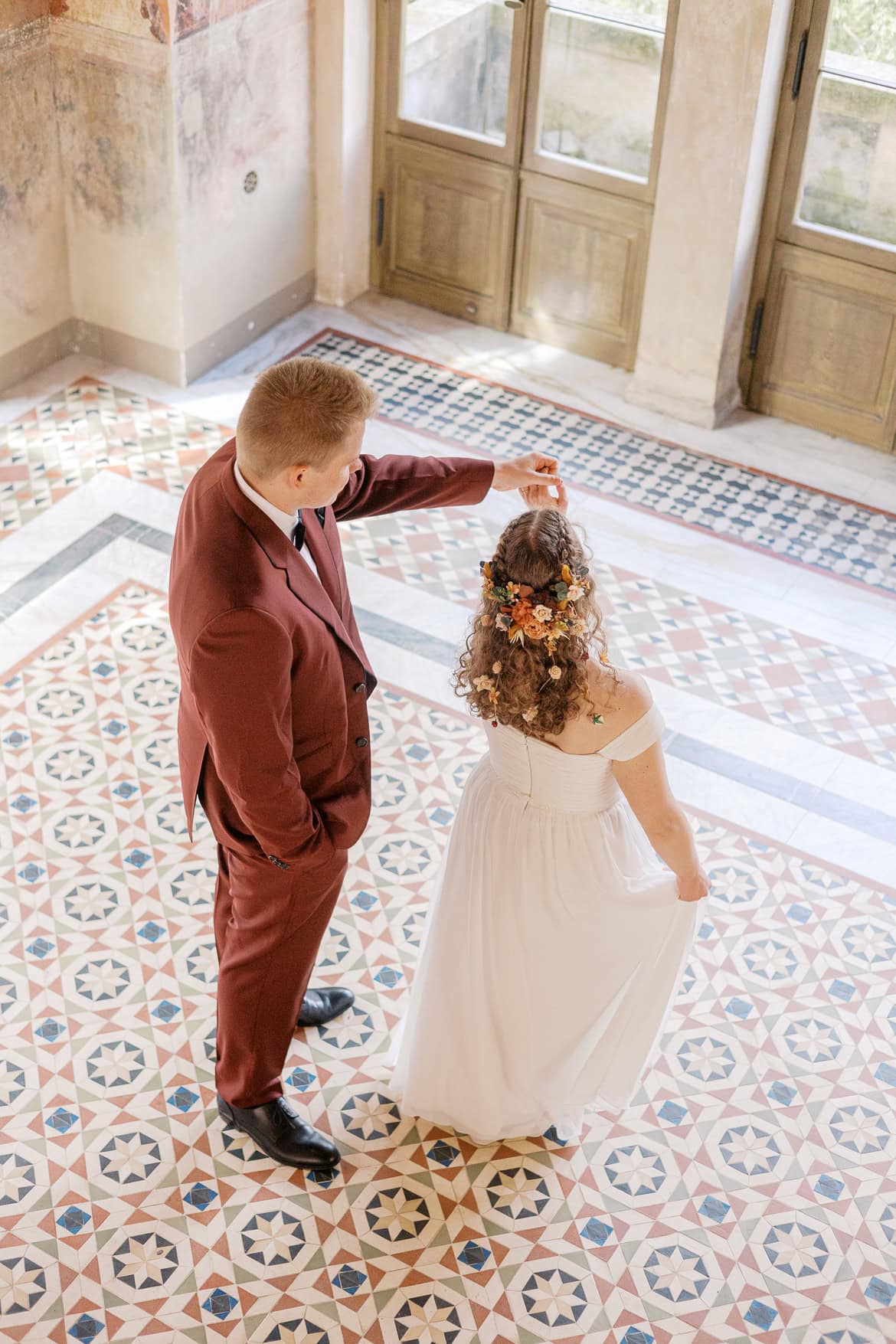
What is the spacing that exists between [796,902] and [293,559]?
7.06ft

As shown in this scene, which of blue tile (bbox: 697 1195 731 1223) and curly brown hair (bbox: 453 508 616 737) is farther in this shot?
blue tile (bbox: 697 1195 731 1223)

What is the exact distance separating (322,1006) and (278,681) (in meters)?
1.44

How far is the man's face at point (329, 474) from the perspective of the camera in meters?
2.75

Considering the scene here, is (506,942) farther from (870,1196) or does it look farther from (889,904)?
(889,904)

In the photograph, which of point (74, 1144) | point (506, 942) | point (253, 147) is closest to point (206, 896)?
point (74, 1144)

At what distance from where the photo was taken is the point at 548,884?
323 cm

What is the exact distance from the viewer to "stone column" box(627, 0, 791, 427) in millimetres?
5625

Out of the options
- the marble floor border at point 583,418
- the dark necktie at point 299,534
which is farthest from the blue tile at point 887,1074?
the marble floor border at point 583,418

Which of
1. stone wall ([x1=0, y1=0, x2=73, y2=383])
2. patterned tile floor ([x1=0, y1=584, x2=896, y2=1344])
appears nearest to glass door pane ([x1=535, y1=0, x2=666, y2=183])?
stone wall ([x1=0, y1=0, x2=73, y2=383])

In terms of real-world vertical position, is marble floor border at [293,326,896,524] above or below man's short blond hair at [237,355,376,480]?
below

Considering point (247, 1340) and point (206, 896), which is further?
point (206, 896)

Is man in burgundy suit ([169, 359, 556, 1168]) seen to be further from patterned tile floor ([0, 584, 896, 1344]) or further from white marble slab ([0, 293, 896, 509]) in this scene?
white marble slab ([0, 293, 896, 509])

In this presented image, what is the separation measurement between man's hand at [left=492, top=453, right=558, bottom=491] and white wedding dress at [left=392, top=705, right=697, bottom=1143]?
0.57 meters

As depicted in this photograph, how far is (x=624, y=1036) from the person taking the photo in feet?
11.5
